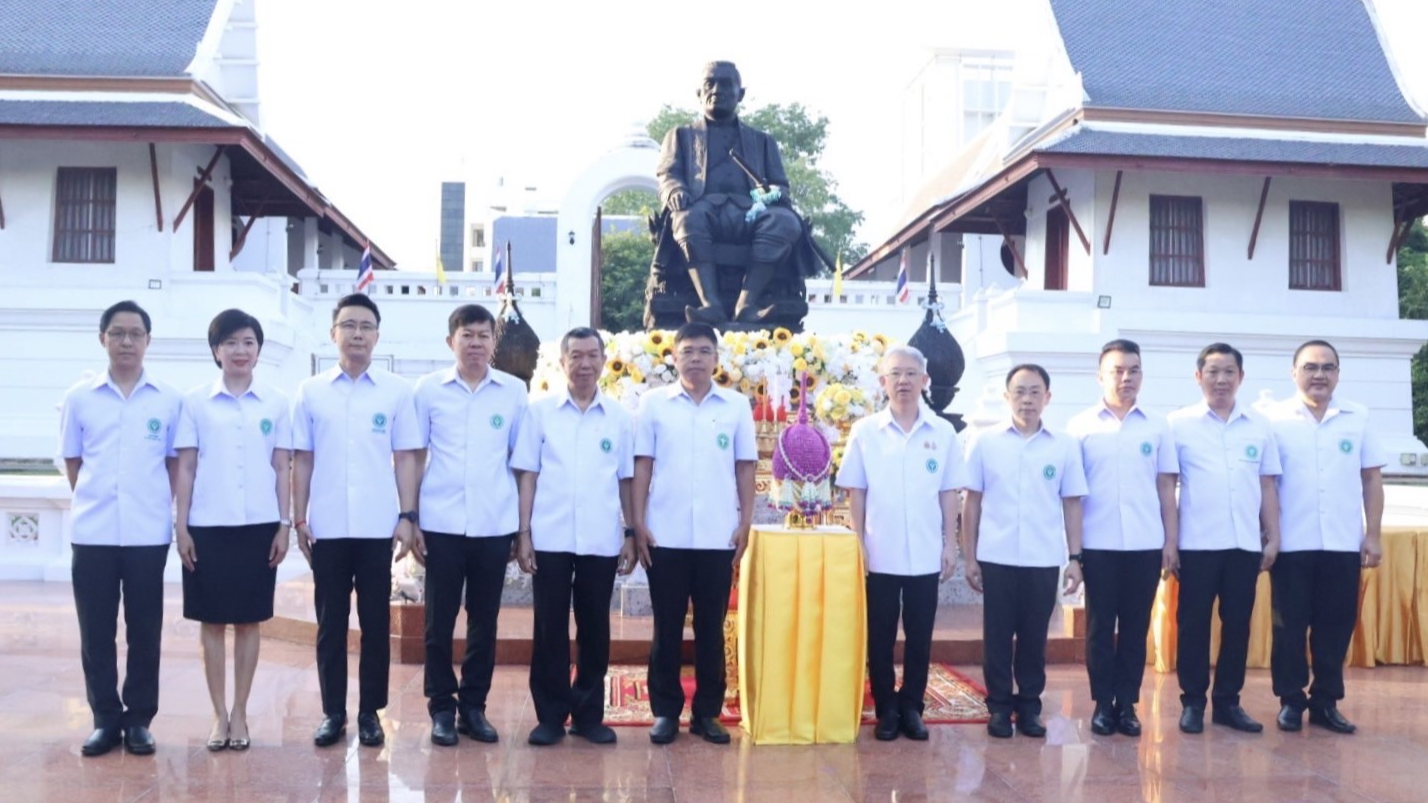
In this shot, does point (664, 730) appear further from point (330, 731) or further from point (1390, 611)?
point (1390, 611)

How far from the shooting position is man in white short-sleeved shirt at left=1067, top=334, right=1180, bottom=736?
4.95 meters

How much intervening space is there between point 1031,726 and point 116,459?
11.0 ft

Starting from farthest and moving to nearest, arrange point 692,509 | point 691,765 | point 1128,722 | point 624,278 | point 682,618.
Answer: point 624,278 < point 1128,722 < point 682,618 < point 692,509 < point 691,765

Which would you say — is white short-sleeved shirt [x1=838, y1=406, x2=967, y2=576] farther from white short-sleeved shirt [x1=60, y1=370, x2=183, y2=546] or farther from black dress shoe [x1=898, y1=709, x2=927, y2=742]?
white short-sleeved shirt [x1=60, y1=370, x2=183, y2=546]

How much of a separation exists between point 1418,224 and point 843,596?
82.5ft

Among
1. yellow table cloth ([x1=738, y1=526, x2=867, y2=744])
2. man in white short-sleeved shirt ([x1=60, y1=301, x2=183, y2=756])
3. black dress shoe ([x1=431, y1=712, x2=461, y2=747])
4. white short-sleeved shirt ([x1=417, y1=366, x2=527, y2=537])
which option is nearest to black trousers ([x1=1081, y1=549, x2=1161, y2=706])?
yellow table cloth ([x1=738, y1=526, x2=867, y2=744])

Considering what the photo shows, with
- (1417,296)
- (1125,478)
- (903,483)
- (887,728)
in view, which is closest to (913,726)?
(887,728)

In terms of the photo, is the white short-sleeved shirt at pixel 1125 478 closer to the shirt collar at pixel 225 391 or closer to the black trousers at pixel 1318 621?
the black trousers at pixel 1318 621

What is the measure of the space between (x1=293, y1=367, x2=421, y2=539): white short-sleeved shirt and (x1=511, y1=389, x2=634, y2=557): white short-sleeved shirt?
42cm

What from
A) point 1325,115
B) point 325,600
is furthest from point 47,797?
point 1325,115

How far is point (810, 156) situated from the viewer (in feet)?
120

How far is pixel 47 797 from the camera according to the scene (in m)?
3.98

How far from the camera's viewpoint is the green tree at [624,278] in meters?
28.4

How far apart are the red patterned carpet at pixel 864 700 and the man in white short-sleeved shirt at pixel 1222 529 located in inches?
32.5
